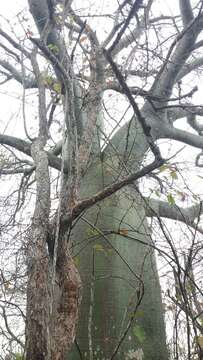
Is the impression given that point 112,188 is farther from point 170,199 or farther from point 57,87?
point 57,87

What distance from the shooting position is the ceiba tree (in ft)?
4.75

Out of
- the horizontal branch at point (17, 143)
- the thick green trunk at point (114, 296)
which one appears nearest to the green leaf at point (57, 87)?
the horizontal branch at point (17, 143)


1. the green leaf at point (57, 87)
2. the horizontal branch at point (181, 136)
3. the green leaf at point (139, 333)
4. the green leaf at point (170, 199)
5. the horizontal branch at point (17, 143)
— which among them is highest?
the horizontal branch at point (181, 136)

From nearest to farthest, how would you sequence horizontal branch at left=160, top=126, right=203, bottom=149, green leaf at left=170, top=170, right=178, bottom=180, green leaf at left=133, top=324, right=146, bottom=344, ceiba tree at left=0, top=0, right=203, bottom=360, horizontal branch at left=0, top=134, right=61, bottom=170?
ceiba tree at left=0, top=0, right=203, bottom=360 < green leaf at left=133, top=324, right=146, bottom=344 < green leaf at left=170, top=170, right=178, bottom=180 < horizontal branch at left=0, top=134, right=61, bottom=170 < horizontal branch at left=160, top=126, right=203, bottom=149

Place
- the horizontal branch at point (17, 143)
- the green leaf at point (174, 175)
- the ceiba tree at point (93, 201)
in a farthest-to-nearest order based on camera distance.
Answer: the horizontal branch at point (17, 143)
the green leaf at point (174, 175)
the ceiba tree at point (93, 201)

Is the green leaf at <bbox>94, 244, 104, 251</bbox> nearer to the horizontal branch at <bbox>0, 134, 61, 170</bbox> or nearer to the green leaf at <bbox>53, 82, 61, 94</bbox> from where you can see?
the horizontal branch at <bbox>0, 134, 61, 170</bbox>

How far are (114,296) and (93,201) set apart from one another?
872mm

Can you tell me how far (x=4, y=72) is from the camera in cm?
368

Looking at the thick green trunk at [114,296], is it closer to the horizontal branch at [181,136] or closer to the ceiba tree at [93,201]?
the ceiba tree at [93,201]

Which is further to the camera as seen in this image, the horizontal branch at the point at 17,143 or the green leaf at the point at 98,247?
the horizontal branch at the point at 17,143

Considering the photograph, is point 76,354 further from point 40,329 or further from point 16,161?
point 16,161

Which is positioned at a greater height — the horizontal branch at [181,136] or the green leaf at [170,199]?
the horizontal branch at [181,136]

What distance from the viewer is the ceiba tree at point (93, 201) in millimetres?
1449

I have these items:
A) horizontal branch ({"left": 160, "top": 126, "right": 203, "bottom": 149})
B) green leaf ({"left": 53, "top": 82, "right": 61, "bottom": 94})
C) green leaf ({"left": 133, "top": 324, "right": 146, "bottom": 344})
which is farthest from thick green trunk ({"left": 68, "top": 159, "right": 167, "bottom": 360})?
horizontal branch ({"left": 160, "top": 126, "right": 203, "bottom": 149})
